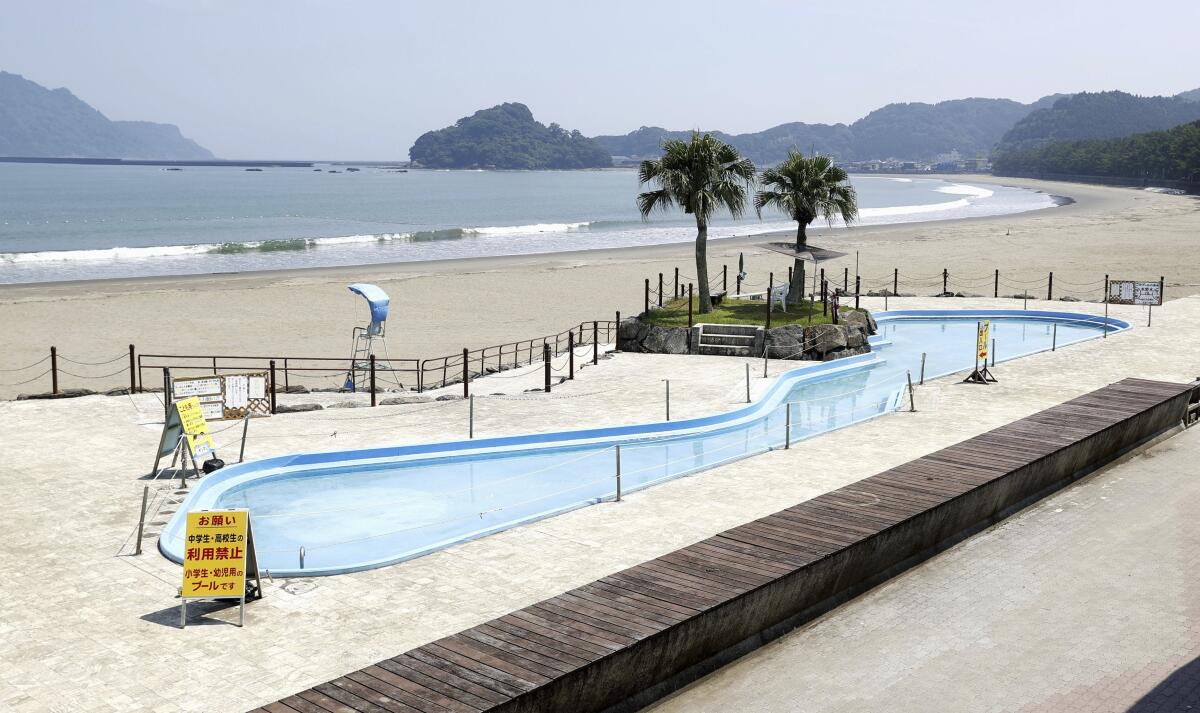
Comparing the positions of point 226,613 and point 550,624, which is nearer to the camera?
point 550,624

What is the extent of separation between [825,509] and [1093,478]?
6308 millimetres

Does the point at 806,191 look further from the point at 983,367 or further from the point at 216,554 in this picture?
the point at 216,554

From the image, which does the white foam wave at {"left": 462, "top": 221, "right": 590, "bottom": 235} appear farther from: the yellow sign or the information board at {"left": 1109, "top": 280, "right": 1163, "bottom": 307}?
the yellow sign

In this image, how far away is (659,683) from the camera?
35.0ft

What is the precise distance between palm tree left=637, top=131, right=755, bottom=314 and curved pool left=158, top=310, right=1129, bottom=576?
717cm

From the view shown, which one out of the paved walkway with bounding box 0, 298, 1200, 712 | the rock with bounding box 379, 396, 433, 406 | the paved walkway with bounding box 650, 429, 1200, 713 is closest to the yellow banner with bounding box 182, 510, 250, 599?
the paved walkway with bounding box 0, 298, 1200, 712

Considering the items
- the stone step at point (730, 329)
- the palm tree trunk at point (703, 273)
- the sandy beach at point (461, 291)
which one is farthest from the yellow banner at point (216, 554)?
the palm tree trunk at point (703, 273)

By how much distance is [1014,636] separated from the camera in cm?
1179

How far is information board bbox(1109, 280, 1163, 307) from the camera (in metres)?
34.4

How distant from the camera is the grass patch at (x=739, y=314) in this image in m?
29.8

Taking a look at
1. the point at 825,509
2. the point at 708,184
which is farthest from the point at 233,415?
the point at 708,184

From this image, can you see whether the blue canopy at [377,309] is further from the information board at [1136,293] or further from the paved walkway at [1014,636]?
the information board at [1136,293]

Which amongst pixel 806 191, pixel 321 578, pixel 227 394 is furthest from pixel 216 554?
pixel 806 191

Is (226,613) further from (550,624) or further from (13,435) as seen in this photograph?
(13,435)
